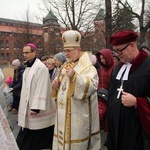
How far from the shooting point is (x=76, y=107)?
3531 mm

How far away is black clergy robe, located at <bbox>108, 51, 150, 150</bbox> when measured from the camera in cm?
253

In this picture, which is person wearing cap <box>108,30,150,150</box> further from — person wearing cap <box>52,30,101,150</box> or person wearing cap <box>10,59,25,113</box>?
person wearing cap <box>10,59,25,113</box>

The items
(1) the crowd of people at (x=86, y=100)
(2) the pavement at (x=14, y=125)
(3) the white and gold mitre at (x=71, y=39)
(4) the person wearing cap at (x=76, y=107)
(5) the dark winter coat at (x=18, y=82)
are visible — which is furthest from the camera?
(5) the dark winter coat at (x=18, y=82)

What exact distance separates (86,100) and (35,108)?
0.94 m

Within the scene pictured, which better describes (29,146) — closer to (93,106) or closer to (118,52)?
(93,106)

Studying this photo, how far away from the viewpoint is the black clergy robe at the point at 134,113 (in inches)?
99.6

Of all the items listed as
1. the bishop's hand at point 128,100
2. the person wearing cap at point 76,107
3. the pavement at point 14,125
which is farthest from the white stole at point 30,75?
the bishop's hand at point 128,100

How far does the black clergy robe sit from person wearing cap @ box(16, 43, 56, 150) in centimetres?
166

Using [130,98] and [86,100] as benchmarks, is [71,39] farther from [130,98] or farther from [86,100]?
[130,98]

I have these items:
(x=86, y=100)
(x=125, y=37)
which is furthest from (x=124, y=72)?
(x=86, y=100)

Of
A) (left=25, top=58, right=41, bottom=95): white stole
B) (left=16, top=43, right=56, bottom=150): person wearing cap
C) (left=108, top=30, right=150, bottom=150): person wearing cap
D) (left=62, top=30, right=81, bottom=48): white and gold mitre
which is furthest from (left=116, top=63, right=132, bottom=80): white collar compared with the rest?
(left=25, top=58, right=41, bottom=95): white stole

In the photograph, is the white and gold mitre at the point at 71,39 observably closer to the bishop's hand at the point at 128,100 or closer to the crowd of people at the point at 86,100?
the crowd of people at the point at 86,100

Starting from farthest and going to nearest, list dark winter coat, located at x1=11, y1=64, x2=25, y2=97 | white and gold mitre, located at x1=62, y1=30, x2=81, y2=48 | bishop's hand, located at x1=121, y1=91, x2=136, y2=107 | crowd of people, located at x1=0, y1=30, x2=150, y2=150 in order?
dark winter coat, located at x1=11, y1=64, x2=25, y2=97 → white and gold mitre, located at x1=62, y1=30, x2=81, y2=48 → crowd of people, located at x1=0, y1=30, x2=150, y2=150 → bishop's hand, located at x1=121, y1=91, x2=136, y2=107

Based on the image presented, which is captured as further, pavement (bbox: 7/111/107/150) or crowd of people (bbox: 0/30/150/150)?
pavement (bbox: 7/111/107/150)
